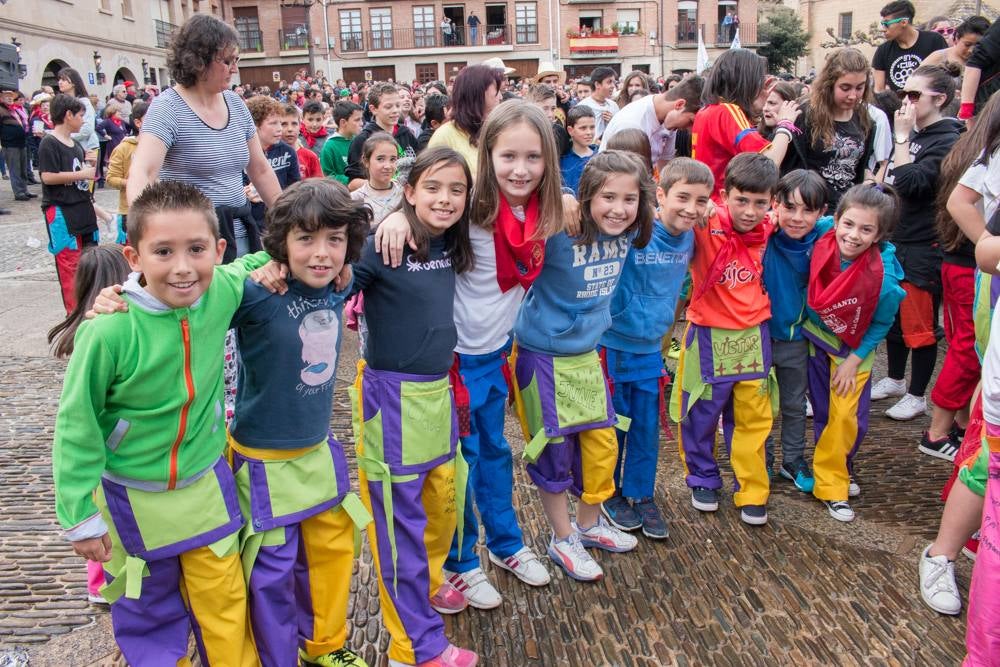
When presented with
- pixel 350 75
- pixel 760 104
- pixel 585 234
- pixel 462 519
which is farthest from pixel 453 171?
pixel 350 75

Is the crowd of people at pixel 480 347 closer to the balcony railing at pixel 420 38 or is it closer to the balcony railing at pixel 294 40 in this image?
the balcony railing at pixel 420 38

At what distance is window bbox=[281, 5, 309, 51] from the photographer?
134 ft

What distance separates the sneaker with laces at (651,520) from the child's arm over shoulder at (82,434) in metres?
2.18

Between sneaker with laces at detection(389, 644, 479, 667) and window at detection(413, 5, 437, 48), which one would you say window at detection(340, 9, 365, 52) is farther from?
sneaker with laces at detection(389, 644, 479, 667)

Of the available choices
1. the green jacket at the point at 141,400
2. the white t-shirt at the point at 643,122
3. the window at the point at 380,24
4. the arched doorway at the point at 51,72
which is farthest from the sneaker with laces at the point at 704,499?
the window at the point at 380,24

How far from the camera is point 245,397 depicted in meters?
2.30

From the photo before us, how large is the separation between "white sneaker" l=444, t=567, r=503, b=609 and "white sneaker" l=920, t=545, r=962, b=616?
5.23 ft

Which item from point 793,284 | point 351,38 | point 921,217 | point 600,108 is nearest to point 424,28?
point 351,38

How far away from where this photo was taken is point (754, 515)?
11.1 feet

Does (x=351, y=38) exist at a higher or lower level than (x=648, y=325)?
higher

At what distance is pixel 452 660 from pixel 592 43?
40662mm

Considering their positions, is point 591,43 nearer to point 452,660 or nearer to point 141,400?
point 452,660

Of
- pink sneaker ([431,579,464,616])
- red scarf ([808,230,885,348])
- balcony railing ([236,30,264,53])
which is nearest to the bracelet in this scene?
red scarf ([808,230,885,348])

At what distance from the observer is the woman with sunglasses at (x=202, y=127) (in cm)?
295
